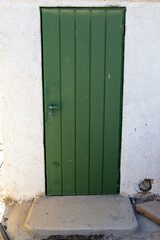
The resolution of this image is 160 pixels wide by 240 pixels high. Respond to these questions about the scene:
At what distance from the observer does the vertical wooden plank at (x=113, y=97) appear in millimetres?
2920

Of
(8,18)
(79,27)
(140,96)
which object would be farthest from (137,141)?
(8,18)

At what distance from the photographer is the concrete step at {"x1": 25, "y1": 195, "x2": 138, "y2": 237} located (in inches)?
104

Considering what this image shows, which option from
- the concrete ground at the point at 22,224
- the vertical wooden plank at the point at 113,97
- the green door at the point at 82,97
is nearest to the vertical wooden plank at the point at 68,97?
the green door at the point at 82,97

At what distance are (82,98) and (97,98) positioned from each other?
17 centimetres

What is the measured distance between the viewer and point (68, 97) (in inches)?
119

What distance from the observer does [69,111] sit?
3066 millimetres

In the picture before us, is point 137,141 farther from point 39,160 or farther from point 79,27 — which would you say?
point 79,27

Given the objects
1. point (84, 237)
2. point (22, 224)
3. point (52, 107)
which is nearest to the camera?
point (84, 237)

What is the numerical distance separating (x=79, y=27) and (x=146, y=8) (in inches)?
29.2

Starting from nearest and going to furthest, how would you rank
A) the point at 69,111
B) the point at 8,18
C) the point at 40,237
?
the point at 40,237
the point at 8,18
the point at 69,111

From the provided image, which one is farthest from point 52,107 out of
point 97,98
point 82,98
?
point 97,98

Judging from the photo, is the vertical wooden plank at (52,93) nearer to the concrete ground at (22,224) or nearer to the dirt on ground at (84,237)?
the concrete ground at (22,224)

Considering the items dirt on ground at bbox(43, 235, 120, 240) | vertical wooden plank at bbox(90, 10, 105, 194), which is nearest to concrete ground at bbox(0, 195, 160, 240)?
dirt on ground at bbox(43, 235, 120, 240)

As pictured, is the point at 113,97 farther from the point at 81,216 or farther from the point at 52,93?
the point at 81,216
